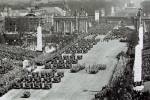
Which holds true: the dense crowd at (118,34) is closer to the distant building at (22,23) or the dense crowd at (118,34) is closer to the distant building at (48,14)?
the distant building at (48,14)

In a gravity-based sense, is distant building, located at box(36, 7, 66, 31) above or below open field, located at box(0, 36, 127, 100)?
above

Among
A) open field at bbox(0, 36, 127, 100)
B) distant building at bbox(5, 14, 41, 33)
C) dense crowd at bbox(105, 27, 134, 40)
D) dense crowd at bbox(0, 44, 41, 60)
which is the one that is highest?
distant building at bbox(5, 14, 41, 33)

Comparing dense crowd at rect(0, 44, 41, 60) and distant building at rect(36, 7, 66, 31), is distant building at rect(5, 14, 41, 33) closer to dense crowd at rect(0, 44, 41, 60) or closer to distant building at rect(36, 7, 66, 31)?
distant building at rect(36, 7, 66, 31)

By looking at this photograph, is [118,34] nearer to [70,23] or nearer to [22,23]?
[70,23]

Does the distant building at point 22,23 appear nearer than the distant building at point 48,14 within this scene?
Yes

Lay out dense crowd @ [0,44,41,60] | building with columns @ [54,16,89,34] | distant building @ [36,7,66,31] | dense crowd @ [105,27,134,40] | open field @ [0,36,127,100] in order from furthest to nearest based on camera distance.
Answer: building with columns @ [54,16,89,34], distant building @ [36,7,66,31], dense crowd @ [105,27,134,40], dense crowd @ [0,44,41,60], open field @ [0,36,127,100]

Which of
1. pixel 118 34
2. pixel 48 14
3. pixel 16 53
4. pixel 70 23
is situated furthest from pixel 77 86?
pixel 48 14

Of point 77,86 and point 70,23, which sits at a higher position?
point 70,23

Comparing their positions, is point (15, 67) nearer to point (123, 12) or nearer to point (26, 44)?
point (26, 44)

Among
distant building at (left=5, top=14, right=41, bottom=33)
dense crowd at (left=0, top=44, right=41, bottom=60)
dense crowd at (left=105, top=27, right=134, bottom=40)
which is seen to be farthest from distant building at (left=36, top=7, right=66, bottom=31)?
dense crowd at (left=0, top=44, right=41, bottom=60)

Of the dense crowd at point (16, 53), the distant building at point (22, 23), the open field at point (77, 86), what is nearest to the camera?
the open field at point (77, 86)

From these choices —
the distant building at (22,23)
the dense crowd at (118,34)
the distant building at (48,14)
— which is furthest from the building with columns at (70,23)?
the dense crowd at (118,34)

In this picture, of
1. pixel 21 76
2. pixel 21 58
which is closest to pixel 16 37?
pixel 21 58
